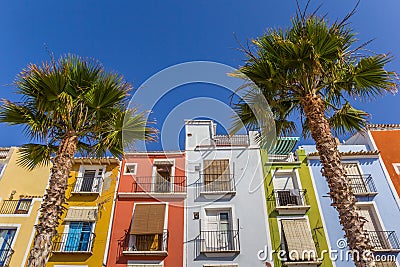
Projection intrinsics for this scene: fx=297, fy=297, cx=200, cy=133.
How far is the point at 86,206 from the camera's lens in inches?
649

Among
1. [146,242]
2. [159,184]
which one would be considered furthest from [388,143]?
[146,242]

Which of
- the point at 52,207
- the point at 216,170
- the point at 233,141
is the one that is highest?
the point at 233,141

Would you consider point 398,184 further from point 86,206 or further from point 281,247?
point 86,206

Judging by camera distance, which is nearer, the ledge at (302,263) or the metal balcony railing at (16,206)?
the ledge at (302,263)

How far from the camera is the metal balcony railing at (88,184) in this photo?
17016mm

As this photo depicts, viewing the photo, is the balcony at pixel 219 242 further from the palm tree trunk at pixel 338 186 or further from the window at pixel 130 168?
the palm tree trunk at pixel 338 186

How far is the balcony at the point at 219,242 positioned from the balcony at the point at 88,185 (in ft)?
21.4

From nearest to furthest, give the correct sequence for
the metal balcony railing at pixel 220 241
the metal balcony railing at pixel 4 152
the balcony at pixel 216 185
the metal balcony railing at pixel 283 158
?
the metal balcony railing at pixel 220 241 < the balcony at pixel 216 185 < the metal balcony railing at pixel 283 158 < the metal balcony railing at pixel 4 152

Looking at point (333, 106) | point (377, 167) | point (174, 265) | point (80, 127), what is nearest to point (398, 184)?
point (377, 167)

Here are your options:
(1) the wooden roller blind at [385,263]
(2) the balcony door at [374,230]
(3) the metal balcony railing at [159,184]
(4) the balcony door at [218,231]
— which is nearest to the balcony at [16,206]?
(3) the metal balcony railing at [159,184]

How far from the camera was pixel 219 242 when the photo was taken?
49.9 feet

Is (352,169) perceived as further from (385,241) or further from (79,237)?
(79,237)

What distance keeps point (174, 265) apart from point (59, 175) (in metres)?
9.00

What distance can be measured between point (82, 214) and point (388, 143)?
18.5 m
